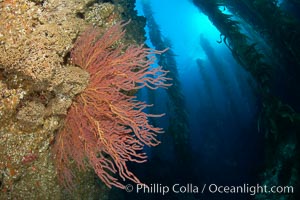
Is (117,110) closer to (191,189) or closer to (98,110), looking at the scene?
(98,110)

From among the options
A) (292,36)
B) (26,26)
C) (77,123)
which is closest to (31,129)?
(77,123)

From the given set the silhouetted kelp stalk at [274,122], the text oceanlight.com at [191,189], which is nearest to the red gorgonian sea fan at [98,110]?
the silhouetted kelp stalk at [274,122]

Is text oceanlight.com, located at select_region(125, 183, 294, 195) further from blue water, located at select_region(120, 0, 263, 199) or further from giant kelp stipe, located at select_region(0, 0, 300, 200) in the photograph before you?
blue water, located at select_region(120, 0, 263, 199)

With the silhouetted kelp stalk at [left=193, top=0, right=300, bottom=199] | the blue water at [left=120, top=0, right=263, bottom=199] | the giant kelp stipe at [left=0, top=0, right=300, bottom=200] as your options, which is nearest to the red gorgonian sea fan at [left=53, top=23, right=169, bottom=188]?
the giant kelp stipe at [left=0, top=0, right=300, bottom=200]

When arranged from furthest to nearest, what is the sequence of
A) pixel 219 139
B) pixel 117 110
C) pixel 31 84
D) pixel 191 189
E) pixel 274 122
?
1. pixel 219 139
2. pixel 191 189
3. pixel 274 122
4. pixel 117 110
5. pixel 31 84

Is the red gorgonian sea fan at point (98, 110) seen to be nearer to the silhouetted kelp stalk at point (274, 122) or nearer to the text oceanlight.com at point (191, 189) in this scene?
the silhouetted kelp stalk at point (274, 122)

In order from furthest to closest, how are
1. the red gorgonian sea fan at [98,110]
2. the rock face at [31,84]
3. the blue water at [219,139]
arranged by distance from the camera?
1. the blue water at [219,139]
2. the red gorgonian sea fan at [98,110]
3. the rock face at [31,84]

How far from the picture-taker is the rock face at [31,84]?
2188mm

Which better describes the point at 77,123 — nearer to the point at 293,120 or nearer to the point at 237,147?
the point at 293,120

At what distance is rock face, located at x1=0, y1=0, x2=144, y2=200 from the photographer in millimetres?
2188

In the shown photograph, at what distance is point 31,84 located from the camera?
2416mm

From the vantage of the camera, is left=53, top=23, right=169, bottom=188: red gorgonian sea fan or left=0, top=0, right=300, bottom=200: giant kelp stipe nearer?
left=0, top=0, right=300, bottom=200: giant kelp stipe

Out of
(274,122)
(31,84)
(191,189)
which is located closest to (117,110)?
(31,84)

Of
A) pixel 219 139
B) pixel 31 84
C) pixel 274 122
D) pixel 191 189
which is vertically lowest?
pixel 191 189
